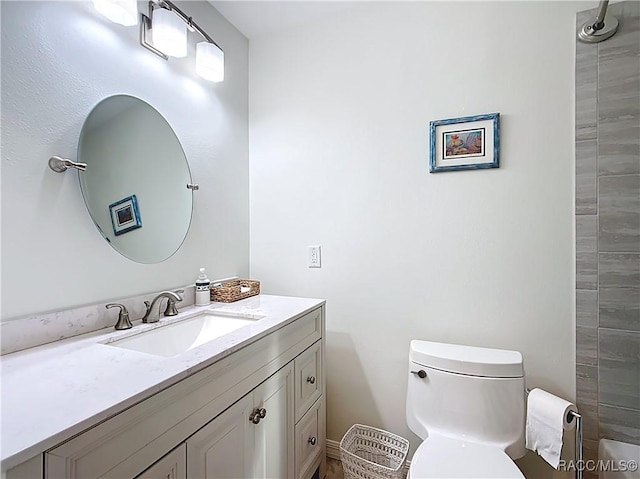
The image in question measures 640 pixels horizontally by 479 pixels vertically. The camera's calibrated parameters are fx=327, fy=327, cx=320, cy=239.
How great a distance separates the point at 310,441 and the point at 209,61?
1818 millimetres

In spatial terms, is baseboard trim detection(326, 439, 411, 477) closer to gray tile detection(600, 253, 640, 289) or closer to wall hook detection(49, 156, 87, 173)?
gray tile detection(600, 253, 640, 289)

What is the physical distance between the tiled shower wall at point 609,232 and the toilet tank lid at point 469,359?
0.35 meters

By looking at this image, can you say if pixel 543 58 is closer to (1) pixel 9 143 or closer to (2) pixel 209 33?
(2) pixel 209 33

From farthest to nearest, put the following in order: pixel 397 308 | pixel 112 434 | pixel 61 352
A: pixel 397 308
pixel 61 352
pixel 112 434

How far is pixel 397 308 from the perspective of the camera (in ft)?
5.53

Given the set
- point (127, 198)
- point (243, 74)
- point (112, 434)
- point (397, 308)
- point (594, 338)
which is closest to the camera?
point (112, 434)

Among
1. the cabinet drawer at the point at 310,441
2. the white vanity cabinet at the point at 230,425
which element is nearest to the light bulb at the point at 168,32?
the white vanity cabinet at the point at 230,425

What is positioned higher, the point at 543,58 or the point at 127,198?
the point at 543,58

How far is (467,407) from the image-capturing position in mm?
1307

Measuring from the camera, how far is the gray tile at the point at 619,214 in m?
1.31

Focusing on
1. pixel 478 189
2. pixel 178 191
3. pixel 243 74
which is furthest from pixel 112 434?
pixel 243 74

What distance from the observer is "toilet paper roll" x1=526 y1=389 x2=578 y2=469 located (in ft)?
3.81

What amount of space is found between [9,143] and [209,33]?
3.74 ft

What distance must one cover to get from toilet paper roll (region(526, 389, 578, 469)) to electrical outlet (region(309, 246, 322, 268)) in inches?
44.1
